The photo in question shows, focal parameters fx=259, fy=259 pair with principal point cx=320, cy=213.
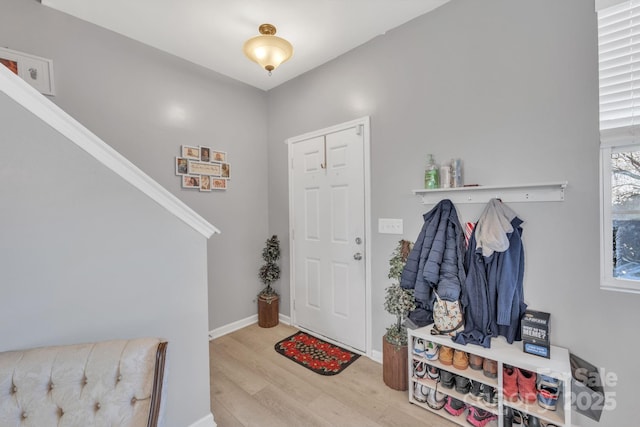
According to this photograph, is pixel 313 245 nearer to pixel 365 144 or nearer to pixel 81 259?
pixel 365 144

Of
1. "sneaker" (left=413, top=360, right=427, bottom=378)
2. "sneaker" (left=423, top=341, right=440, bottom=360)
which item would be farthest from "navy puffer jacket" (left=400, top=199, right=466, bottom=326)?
"sneaker" (left=413, top=360, right=427, bottom=378)

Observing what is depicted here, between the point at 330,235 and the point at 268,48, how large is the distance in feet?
5.67

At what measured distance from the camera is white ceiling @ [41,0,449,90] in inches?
76.0

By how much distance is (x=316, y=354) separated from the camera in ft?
8.10

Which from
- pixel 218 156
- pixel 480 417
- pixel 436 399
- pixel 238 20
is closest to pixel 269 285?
pixel 218 156

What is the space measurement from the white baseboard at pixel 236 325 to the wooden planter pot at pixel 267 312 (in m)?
0.12

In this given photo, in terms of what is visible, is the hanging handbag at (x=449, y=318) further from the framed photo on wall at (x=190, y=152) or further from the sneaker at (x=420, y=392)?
the framed photo on wall at (x=190, y=152)

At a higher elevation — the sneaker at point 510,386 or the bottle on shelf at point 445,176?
the bottle on shelf at point 445,176

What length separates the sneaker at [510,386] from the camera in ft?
4.80

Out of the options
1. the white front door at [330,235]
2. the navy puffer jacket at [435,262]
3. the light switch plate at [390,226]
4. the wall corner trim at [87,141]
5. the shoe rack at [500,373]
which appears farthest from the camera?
the white front door at [330,235]

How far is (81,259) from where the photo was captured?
3.98 ft

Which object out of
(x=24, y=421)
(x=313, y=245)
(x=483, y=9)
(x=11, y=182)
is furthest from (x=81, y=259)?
(x=483, y=9)

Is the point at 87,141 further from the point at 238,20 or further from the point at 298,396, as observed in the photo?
the point at 298,396

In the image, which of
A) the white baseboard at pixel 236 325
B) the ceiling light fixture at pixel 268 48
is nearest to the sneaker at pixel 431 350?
the white baseboard at pixel 236 325
